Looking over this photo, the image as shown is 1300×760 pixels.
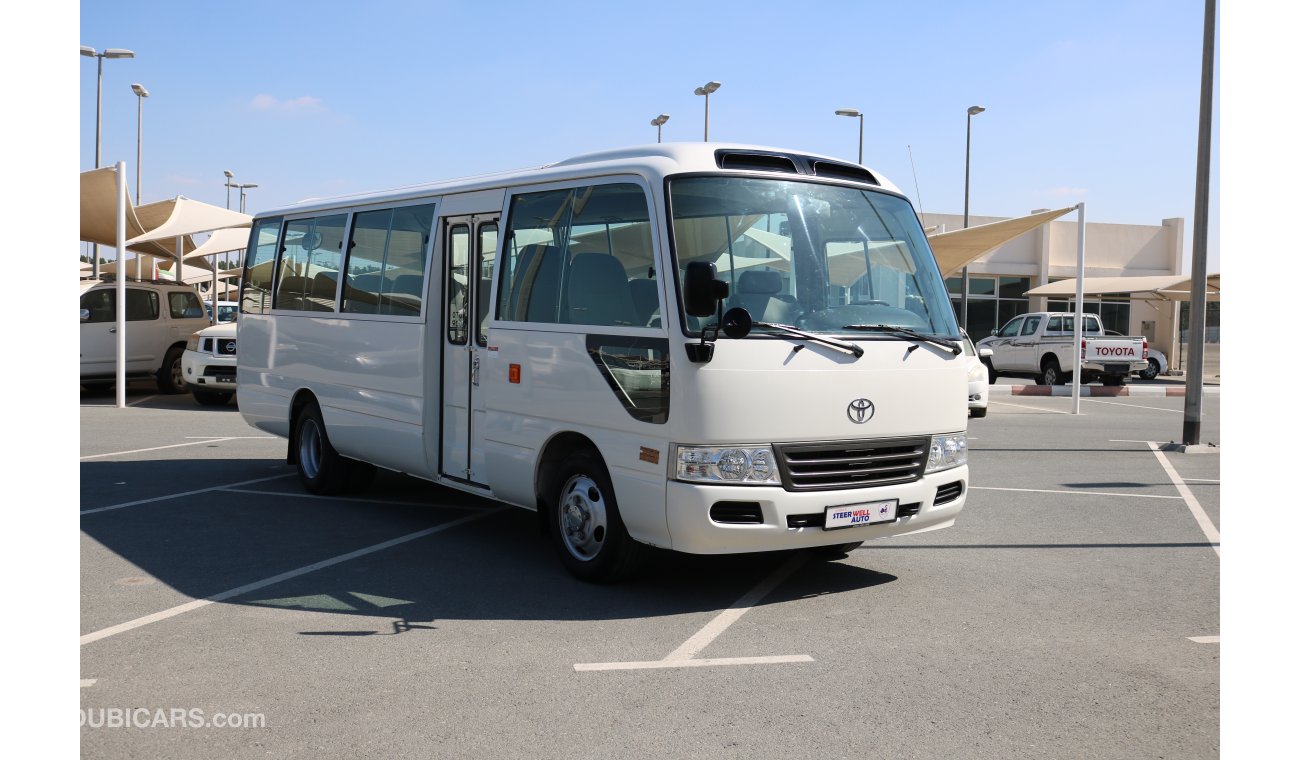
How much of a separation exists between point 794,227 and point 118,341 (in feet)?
49.1

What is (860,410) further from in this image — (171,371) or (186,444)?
(171,371)

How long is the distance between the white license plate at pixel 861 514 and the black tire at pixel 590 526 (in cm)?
112

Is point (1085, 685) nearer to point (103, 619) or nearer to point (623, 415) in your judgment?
point (623, 415)

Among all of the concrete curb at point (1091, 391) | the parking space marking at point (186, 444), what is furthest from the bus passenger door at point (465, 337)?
the concrete curb at point (1091, 391)

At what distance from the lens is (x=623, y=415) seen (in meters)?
6.58

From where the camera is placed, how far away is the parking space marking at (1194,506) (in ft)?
29.5

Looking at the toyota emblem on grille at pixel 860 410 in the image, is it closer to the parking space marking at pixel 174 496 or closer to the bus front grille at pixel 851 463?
the bus front grille at pixel 851 463

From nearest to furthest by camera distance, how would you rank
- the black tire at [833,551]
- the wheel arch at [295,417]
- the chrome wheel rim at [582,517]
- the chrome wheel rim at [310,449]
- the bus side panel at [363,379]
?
the chrome wheel rim at [582,517]
the black tire at [833,551]
the bus side panel at [363,379]
the chrome wheel rim at [310,449]
the wheel arch at [295,417]

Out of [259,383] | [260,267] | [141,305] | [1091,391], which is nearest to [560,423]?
[259,383]

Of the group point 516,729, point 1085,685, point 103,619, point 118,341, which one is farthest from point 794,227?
point 118,341

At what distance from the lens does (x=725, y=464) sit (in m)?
6.22

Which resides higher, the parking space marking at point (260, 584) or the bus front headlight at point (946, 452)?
the bus front headlight at point (946, 452)

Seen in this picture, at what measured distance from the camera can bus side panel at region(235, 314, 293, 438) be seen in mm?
10898

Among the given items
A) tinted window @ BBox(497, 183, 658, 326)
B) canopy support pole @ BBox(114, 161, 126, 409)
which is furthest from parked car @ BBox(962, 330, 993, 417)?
canopy support pole @ BBox(114, 161, 126, 409)
